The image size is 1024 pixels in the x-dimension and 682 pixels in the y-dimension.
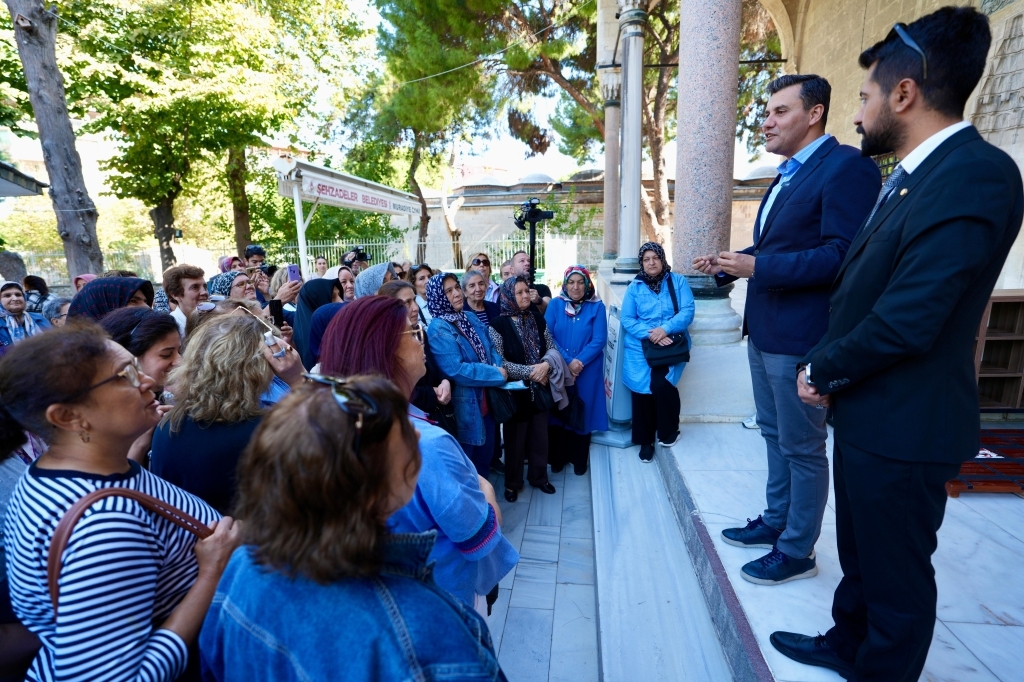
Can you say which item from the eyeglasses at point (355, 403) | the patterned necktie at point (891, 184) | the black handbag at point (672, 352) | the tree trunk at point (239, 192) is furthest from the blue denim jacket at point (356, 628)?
the tree trunk at point (239, 192)

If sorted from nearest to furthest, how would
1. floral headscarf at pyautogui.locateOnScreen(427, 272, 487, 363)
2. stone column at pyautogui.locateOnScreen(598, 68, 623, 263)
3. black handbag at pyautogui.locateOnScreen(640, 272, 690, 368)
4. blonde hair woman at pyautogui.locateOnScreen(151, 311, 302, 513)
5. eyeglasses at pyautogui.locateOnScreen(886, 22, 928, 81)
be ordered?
eyeglasses at pyautogui.locateOnScreen(886, 22, 928, 81) → blonde hair woman at pyautogui.locateOnScreen(151, 311, 302, 513) → floral headscarf at pyautogui.locateOnScreen(427, 272, 487, 363) → black handbag at pyautogui.locateOnScreen(640, 272, 690, 368) → stone column at pyautogui.locateOnScreen(598, 68, 623, 263)

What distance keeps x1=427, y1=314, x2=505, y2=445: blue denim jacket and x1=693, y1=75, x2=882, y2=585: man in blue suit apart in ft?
5.73

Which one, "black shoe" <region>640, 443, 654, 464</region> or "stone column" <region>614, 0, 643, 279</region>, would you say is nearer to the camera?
"black shoe" <region>640, 443, 654, 464</region>

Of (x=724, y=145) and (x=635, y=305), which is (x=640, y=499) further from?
(x=724, y=145)

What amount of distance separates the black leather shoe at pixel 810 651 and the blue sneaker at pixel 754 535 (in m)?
0.61

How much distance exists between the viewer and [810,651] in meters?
1.80

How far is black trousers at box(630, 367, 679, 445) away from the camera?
3.94 meters

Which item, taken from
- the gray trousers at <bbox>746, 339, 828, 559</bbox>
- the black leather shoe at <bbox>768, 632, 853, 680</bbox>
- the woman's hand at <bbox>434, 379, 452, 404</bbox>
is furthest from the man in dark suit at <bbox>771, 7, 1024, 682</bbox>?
the woman's hand at <bbox>434, 379, 452, 404</bbox>

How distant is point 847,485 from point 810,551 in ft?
2.62

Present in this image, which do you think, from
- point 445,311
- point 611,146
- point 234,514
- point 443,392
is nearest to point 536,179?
point 611,146

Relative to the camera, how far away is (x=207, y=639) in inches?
Result: 38.8

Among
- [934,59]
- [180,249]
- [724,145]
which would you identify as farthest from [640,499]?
[180,249]

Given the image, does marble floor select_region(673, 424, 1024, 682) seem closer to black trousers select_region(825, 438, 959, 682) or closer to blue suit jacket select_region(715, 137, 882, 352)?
black trousers select_region(825, 438, 959, 682)

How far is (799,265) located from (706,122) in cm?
219
